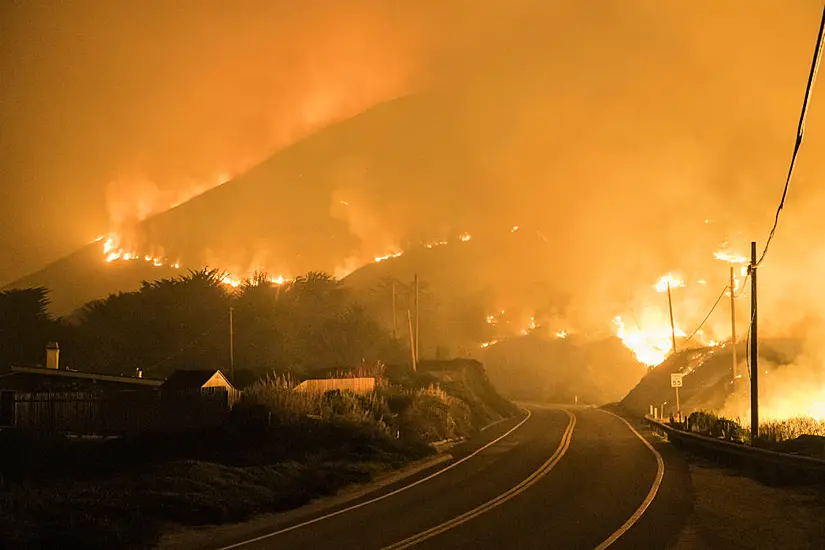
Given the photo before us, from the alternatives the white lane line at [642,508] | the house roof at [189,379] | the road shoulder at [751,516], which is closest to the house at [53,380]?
the house roof at [189,379]

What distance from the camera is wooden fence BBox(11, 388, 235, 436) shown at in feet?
95.0

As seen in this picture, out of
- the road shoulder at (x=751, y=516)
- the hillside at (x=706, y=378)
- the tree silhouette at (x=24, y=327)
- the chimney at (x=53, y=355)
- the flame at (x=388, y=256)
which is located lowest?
the road shoulder at (x=751, y=516)

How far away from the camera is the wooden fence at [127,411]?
1141 inches

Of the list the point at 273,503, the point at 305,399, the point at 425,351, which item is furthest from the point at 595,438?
the point at 425,351

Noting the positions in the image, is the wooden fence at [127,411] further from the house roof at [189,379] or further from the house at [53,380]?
the house roof at [189,379]

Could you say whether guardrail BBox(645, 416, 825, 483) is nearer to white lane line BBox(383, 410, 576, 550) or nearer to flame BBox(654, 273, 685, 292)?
white lane line BBox(383, 410, 576, 550)

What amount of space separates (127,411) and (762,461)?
73.6 feet

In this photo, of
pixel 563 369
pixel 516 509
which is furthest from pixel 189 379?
pixel 563 369

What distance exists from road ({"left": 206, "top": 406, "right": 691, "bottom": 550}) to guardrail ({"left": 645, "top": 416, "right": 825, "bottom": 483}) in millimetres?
1522

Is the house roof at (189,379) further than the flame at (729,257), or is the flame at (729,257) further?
the flame at (729,257)

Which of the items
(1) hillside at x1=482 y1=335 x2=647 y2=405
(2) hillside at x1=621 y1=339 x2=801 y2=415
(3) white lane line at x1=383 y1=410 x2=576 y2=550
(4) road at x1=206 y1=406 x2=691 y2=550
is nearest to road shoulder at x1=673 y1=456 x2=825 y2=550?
(4) road at x1=206 y1=406 x2=691 y2=550

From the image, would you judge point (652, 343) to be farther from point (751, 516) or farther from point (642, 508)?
point (751, 516)

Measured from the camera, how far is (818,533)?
13.2m

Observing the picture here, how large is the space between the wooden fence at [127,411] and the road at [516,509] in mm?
9724
